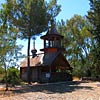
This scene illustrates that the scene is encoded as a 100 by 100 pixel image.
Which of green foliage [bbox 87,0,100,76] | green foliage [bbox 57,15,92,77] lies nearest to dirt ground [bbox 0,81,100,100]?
green foliage [bbox 87,0,100,76]

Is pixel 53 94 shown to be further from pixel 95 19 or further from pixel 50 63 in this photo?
pixel 95 19

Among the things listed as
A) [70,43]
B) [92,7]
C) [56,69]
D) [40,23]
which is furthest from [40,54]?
[70,43]

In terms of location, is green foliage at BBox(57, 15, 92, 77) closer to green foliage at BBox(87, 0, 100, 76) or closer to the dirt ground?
green foliage at BBox(87, 0, 100, 76)

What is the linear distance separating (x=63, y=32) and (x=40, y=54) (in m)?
20.3

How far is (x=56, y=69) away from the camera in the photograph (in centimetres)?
5253

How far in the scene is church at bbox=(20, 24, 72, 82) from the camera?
49094 mm

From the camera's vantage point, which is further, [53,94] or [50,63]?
[50,63]

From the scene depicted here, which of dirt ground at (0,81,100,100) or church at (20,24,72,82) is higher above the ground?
church at (20,24,72,82)

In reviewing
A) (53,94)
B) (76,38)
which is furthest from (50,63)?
(76,38)

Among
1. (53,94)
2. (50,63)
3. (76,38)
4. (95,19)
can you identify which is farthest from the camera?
(76,38)

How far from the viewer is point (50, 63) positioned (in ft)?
158

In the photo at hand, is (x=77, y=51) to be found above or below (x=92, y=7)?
below

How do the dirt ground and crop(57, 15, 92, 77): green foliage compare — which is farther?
crop(57, 15, 92, 77): green foliage

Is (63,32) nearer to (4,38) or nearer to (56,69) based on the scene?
(56,69)
